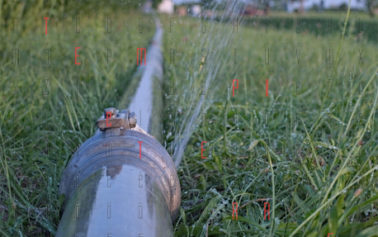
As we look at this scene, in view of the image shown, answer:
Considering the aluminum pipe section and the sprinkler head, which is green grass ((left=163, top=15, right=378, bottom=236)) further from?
the sprinkler head

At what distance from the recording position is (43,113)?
2.47 meters

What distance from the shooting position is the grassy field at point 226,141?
4.42 ft

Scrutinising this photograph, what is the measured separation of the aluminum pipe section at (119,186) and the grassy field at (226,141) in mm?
167

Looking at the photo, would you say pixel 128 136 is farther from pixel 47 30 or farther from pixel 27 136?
pixel 47 30

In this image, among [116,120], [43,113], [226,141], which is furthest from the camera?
[43,113]

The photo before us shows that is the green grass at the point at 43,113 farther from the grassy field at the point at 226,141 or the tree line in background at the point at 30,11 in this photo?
the tree line in background at the point at 30,11

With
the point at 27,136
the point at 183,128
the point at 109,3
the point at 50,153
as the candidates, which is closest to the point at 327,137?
the point at 183,128

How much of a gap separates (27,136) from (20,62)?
146 cm

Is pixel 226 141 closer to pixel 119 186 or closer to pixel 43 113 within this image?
pixel 119 186

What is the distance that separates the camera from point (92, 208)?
42.7 inches

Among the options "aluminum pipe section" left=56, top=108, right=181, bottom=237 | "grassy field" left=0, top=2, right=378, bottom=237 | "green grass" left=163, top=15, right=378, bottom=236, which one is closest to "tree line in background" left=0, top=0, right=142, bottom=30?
"grassy field" left=0, top=2, right=378, bottom=237

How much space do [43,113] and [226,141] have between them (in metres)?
1.17

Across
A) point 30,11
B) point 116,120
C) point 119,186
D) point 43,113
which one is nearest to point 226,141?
point 116,120

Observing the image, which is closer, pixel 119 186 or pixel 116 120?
pixel 119 186
